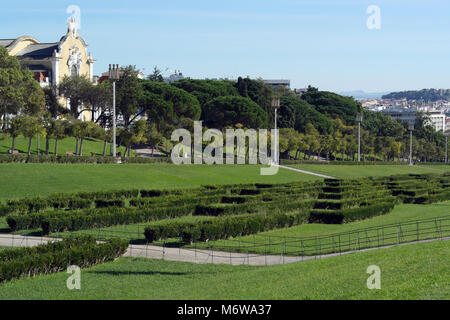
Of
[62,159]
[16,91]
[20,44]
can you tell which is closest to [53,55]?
[20,44]

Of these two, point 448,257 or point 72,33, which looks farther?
point 72,33

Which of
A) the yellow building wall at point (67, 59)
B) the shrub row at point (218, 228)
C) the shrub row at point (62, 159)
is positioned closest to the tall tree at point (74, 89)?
the yellow building wall at point (67, 59)

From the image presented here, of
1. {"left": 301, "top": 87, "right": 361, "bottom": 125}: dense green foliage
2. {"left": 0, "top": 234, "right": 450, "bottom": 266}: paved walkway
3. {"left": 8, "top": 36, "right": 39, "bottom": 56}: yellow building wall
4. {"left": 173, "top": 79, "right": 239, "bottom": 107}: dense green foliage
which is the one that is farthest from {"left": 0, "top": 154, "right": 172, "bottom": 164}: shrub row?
{"left": 301, "top": 87, "right": 361, "bottom": 125}: dense green foliage

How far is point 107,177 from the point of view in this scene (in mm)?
58219

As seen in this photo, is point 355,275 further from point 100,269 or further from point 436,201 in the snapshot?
point 436,201

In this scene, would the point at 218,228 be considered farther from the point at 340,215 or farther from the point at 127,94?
the point at 127,94

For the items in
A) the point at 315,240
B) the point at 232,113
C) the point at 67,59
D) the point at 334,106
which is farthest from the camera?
the point at 334,106

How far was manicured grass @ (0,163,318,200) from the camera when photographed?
4997 centimetres

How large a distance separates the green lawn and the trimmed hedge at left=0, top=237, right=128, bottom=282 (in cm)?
47

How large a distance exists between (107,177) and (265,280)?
129 feet

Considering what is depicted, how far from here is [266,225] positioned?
3616 centimetres

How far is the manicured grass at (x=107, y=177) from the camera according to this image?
1967 inches
